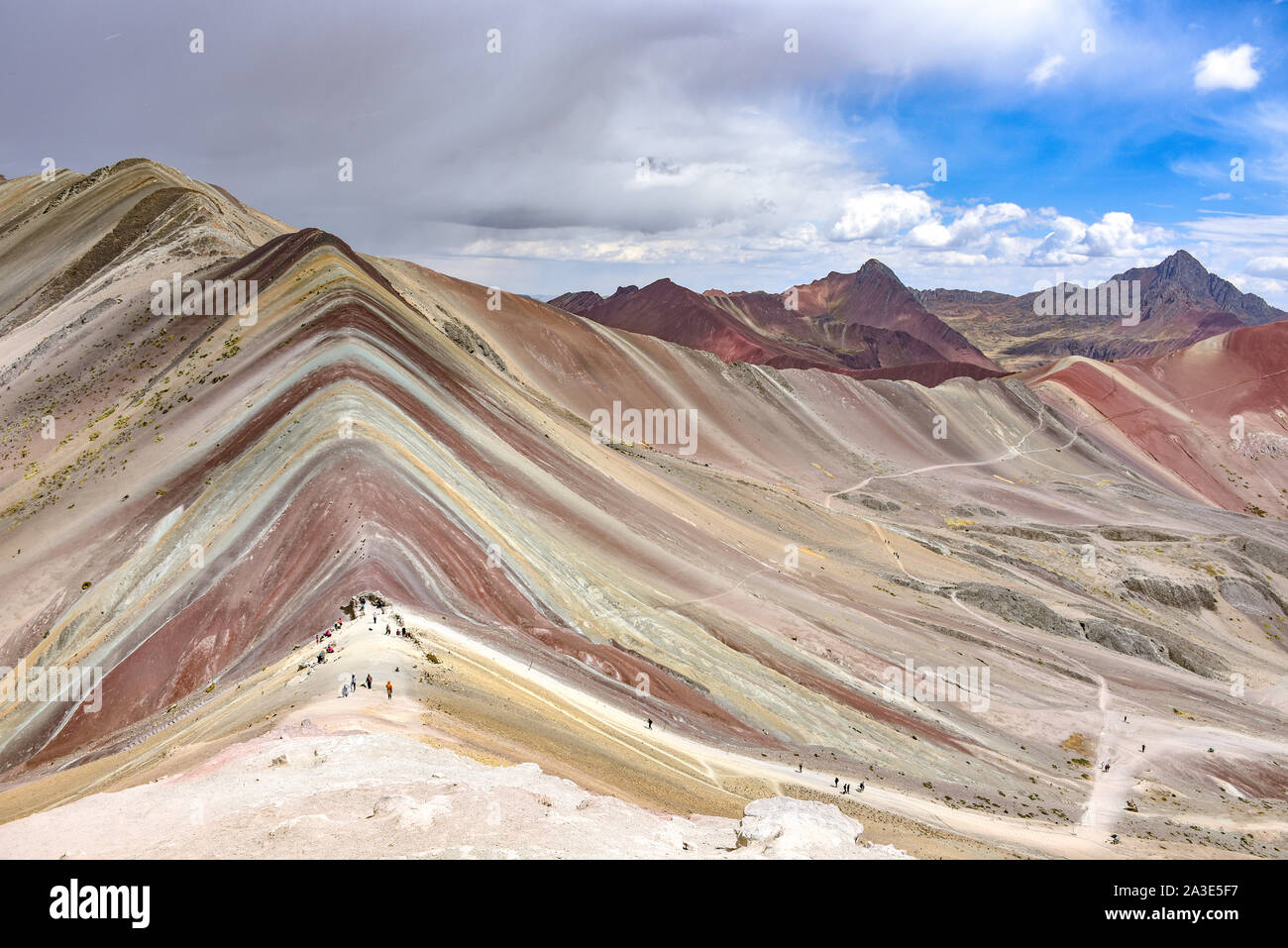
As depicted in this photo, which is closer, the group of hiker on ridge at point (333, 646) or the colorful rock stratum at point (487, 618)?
the colorful rock stratum at point (487, 618)

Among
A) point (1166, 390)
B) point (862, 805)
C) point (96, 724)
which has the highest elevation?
point (1166, 390)

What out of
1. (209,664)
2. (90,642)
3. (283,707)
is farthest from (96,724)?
(283,707)

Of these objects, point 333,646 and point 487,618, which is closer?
point 333,646

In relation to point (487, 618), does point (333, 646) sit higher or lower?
higher

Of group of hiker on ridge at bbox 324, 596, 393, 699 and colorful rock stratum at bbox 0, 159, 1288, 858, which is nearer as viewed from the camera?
colorful rock stratum at bbox 0, 159, 1288, 858

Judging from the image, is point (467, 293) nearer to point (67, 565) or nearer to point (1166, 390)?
point (67, 565)

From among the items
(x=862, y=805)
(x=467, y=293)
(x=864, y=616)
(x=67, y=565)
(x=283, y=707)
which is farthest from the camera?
(x=467, y=293)
